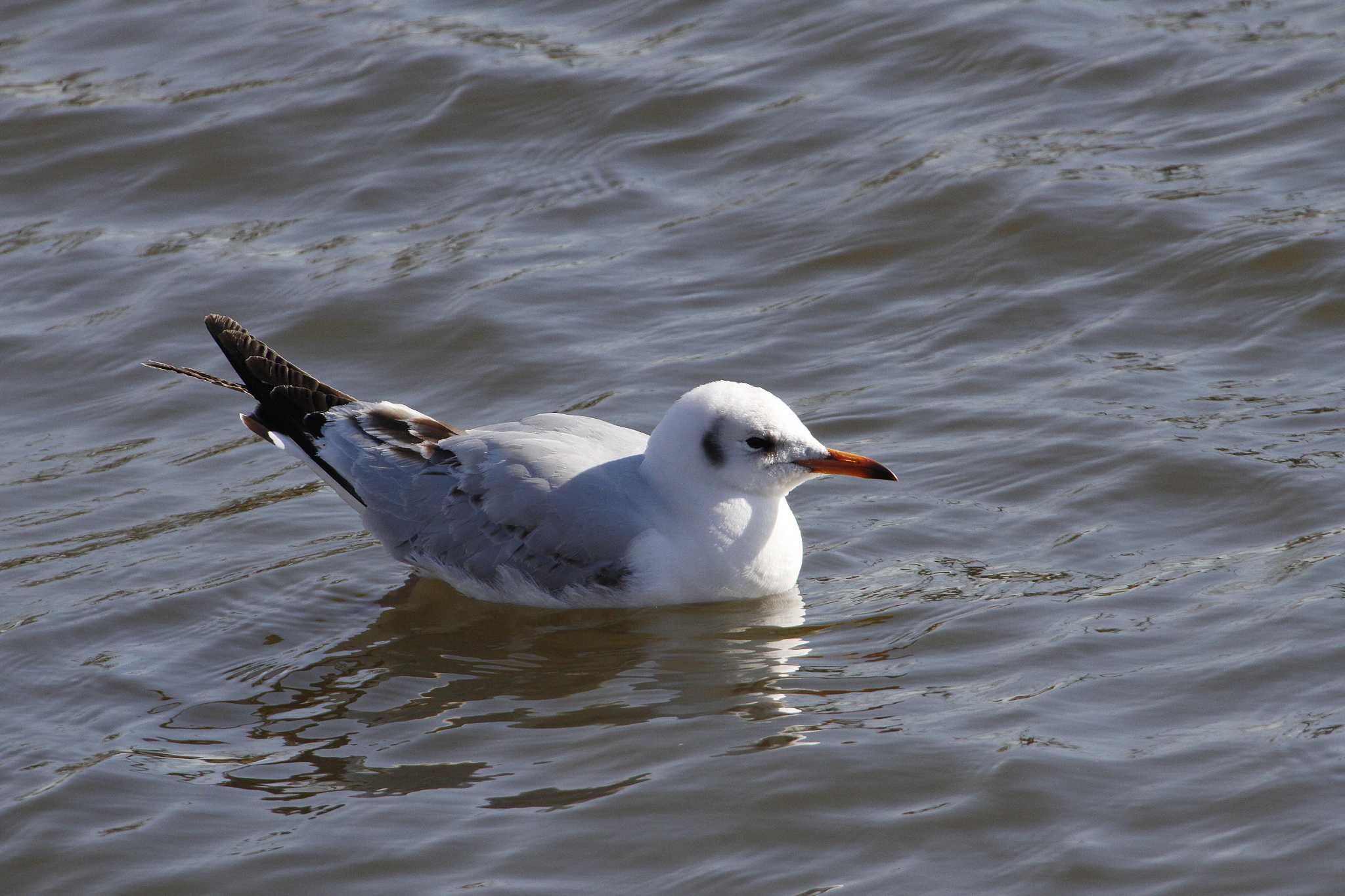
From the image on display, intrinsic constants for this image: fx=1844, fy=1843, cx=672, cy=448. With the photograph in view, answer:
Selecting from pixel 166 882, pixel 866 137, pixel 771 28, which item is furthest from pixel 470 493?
pixel 771 28

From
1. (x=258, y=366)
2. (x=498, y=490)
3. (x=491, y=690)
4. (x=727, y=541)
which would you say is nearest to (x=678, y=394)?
(x=498, y=490)

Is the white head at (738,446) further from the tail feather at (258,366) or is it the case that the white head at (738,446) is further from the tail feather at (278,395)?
the tail feather at (258,366)

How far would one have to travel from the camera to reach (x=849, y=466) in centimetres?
602

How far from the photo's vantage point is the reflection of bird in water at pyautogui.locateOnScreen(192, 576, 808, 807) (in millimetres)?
5184

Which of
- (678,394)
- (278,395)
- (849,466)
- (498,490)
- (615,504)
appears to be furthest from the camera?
(678,394)

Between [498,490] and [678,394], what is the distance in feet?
4.82

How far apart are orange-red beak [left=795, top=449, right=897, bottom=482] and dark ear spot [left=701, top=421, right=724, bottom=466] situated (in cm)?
26

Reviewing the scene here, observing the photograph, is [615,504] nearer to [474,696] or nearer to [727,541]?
[727,541]

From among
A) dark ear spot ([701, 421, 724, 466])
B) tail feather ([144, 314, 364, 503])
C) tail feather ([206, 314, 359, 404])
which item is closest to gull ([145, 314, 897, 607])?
dark ear spot ([701, 421, 724, 466])

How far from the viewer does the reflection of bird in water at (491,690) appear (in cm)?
518

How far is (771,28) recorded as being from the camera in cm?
1077

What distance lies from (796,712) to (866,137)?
16.1 feet

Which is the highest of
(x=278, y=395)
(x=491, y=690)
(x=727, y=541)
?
(x=278, y=395)

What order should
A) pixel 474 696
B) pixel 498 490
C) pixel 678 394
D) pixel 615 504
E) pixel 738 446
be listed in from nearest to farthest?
pixel 474 696 < pixel 738 446 < pixel 615 504 < pixel 498 490 < pixel 678 394
